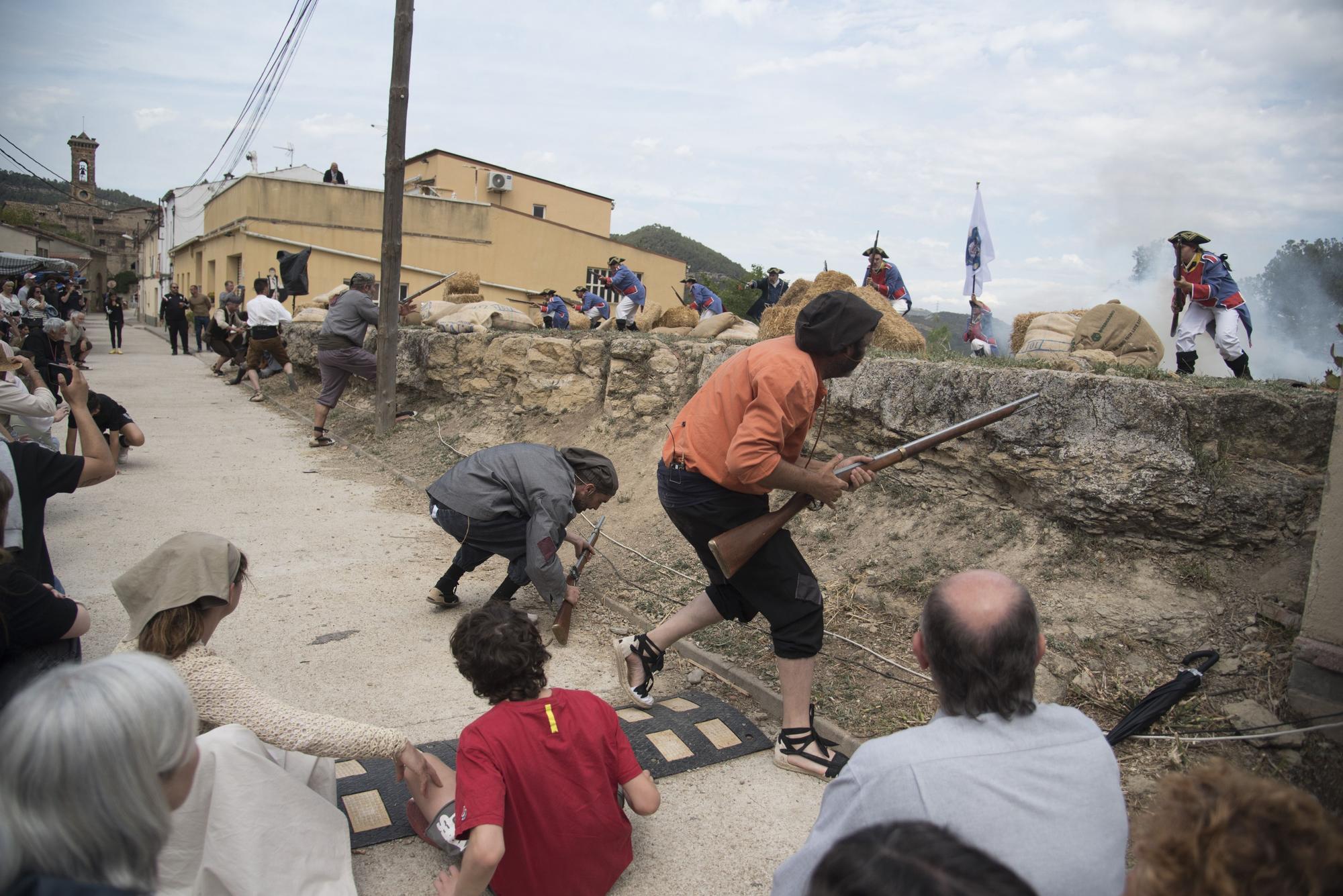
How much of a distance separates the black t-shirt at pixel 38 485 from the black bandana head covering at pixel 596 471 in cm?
225

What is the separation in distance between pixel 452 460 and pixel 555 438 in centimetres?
109

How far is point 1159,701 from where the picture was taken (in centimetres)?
333

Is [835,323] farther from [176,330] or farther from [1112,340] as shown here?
[176,330]

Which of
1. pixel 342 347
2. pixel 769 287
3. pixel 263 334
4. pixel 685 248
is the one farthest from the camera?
pixel 685 248

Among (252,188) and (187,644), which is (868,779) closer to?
(187,644)

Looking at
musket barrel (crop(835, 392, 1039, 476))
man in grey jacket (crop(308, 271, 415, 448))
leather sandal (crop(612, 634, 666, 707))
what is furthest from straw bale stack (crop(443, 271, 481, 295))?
musket barrel (crop(835, 392, 1039, 476))

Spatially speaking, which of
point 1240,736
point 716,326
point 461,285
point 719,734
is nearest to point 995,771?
point 719,734

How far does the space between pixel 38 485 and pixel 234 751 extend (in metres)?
1.76

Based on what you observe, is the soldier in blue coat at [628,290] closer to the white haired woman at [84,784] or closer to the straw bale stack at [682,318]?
the straw bale stack at [682,318]

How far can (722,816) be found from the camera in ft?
10.0

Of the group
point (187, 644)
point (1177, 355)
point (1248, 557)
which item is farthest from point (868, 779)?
point (1177, 355)

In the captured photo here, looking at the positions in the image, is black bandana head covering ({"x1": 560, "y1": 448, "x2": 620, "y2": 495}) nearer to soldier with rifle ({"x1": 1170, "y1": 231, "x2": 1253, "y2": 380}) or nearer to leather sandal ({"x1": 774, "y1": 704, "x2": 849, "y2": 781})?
leather sandal ({"x1": 774, "y1": 704, "x2": 849, "y2": 781})

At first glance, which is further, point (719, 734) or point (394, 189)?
point (394, 189)

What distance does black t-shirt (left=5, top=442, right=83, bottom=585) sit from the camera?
3.14 m
